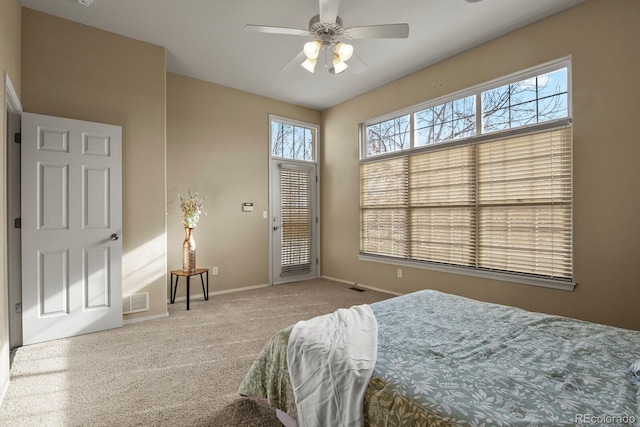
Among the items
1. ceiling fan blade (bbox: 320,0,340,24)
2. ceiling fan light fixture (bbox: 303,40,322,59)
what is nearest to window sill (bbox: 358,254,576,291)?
ceiling fan light fixture (bbox: 303,40,322,59)

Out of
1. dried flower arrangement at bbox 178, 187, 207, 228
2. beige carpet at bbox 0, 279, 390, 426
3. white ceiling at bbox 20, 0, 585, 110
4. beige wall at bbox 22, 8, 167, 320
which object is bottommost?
beige carpet at bbox 0, 279, 390, 426

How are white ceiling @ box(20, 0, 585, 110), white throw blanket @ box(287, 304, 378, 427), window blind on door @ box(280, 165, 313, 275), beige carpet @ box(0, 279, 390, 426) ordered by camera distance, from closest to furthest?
white throw blanket @ box(287, 304, 378, 427), beige carpet @ box(0, 279, 390, 426), white ceiling @ box(20, 0, 585, 110), window blind on door @ box(280, 165, 313, 275)

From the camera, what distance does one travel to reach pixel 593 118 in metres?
2.87

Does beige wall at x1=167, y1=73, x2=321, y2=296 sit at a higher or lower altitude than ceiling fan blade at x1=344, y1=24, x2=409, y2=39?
lower

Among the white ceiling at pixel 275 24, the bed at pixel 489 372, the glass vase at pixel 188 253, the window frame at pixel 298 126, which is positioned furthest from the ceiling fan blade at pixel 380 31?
the glass vase at pixel 188 253

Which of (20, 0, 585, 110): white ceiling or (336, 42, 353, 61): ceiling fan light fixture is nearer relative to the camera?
(336, 42, 353, 61): ceiling fan light fixture

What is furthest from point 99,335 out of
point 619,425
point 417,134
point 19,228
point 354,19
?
point 417,134

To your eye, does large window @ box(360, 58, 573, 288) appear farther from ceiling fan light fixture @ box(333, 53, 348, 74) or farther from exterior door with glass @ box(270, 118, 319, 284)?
ceiling fan light fixture @ box(333, 53, 348, 74)

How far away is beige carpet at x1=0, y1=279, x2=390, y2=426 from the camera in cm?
186

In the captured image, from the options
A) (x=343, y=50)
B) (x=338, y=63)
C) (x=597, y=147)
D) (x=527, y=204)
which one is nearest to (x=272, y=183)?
(x=338, y=63)

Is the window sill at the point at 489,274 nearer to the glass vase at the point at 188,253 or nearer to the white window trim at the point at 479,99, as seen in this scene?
the white window trim at the point at 479,99

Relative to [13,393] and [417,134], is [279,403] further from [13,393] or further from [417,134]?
[417,134]

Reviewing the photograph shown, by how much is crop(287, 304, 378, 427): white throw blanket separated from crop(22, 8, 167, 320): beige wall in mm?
2655

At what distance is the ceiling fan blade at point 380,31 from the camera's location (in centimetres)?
248
